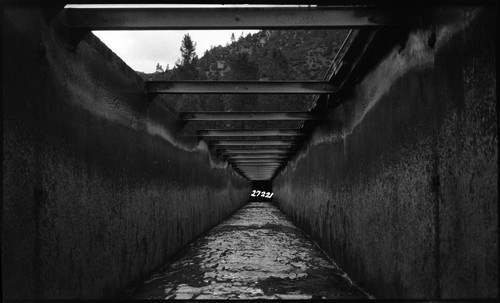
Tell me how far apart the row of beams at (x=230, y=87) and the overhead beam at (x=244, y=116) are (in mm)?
2309

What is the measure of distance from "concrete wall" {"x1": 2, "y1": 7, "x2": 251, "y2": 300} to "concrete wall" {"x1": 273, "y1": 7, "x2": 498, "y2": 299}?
10.8ft

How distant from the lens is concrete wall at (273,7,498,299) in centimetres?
282

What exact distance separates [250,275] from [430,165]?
3880 millimetres

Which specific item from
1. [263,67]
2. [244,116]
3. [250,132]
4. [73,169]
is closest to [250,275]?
[73,169]

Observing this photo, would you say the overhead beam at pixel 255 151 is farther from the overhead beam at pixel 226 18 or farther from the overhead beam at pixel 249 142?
the overhead beam at pixel 226 18

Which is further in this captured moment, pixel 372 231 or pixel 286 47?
pixel 286 47

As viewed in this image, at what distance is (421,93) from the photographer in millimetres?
3889

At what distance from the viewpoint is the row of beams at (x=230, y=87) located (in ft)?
22.6

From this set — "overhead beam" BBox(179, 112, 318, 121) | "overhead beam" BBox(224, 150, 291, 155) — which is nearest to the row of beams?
"overhead beam" BBox(179, 112, 318, 121)

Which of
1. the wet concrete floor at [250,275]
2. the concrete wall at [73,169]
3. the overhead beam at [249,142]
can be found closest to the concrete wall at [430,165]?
the wet concrete floor at [250,275]

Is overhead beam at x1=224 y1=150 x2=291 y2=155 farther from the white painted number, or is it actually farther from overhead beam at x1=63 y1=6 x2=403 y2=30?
the white painted number

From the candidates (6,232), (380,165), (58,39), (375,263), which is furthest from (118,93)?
(375,263)

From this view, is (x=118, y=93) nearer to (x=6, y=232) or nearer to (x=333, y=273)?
(x=6, y=232)

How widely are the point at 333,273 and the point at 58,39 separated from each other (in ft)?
18.0
